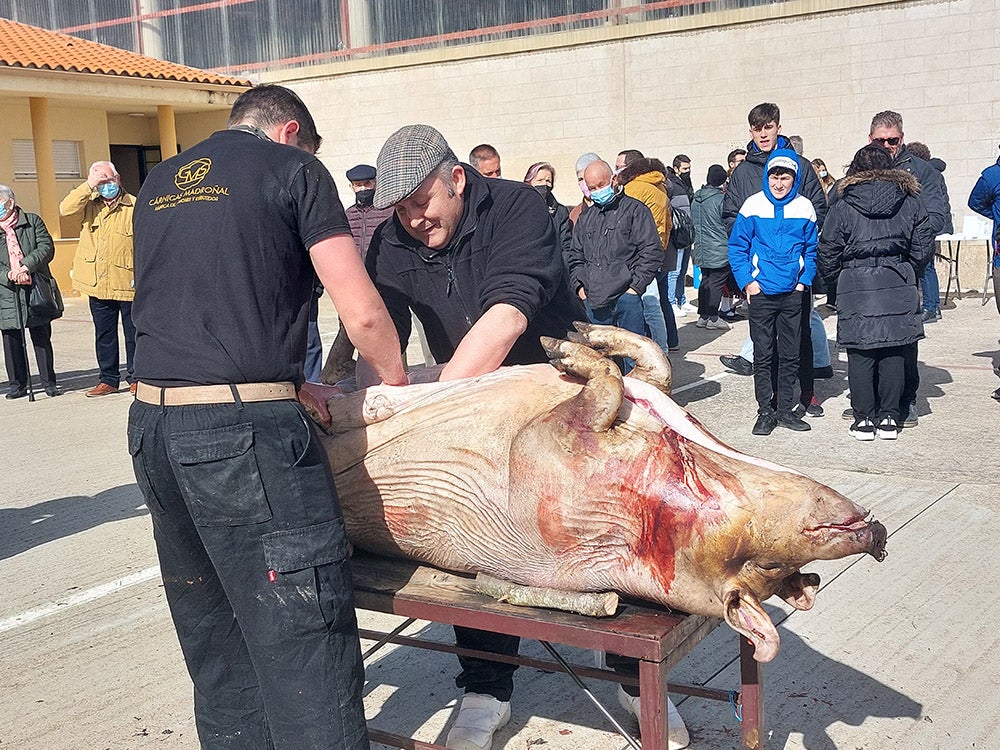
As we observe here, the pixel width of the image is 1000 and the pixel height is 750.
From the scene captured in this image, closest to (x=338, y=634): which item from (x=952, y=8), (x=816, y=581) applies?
(x=816, y=581)

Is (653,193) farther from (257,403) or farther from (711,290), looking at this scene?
(257,403)

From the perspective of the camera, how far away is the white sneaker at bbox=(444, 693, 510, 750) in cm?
329

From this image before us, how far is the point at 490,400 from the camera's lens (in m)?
3.00

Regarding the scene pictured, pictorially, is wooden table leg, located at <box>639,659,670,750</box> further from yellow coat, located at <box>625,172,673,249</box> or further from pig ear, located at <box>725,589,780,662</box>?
A: yellow coat, located at <box>625,172,673,249</box>

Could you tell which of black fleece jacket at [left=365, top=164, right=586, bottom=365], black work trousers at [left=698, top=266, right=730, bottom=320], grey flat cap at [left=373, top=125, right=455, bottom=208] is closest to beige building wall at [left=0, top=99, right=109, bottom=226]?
black work trousers at [left=698, top=266, right=730, bottom=320]

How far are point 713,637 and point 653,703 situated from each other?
5.25ft

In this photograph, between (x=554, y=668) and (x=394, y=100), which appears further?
(x=394, y=100)

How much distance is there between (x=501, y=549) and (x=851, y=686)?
151 centimetres

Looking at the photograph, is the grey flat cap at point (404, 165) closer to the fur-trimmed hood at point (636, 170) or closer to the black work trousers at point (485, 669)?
the black work trousers at point (485, 669)

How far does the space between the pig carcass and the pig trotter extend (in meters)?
0.05

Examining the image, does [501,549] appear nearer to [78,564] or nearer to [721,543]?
[721,543]

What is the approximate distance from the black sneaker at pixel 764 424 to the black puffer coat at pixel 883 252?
0.71 m

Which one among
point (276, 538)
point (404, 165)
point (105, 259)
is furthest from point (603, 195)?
point (276, 538)

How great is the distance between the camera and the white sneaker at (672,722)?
3.29 metres
